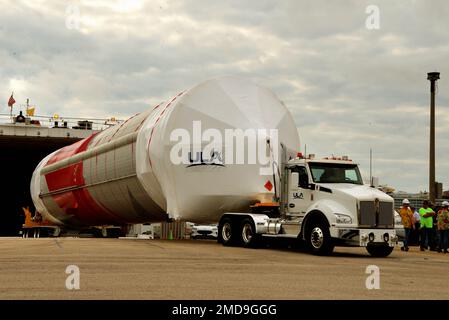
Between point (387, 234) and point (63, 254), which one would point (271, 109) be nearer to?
point (387, 234)

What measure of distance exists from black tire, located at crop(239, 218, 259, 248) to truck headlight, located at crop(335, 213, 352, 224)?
2664mm

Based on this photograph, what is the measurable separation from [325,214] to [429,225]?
6485 mm

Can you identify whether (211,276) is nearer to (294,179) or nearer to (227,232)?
(294,179)

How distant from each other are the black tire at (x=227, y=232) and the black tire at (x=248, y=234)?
0.20 m

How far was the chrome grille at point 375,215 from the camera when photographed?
567 inches

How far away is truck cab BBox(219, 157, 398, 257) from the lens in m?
14.4

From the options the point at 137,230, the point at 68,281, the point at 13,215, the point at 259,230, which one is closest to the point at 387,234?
the point at 259,230

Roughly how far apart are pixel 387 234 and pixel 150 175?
7.21 m

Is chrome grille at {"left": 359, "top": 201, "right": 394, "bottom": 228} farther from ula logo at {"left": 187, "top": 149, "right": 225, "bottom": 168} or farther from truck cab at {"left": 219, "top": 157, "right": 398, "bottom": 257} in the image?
ula logo at {"left": 187, "top": 149, "right": 225, "bottom": 168}

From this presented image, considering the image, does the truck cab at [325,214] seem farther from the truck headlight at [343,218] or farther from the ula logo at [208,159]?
the ula logo at [208,159]

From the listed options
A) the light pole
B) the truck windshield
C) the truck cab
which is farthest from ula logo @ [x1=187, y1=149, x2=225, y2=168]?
the light pole

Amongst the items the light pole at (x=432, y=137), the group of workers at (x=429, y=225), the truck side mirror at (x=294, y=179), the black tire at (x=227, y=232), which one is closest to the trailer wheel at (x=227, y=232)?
the black tire at (x=227, y=232)

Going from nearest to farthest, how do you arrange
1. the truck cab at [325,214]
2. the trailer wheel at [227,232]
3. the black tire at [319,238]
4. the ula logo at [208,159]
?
the truck cab at [325,214], the black tire at [319,238], the ula logo at [208,159], the trailer wheel at [227,232]

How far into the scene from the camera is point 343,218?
1434 cm
